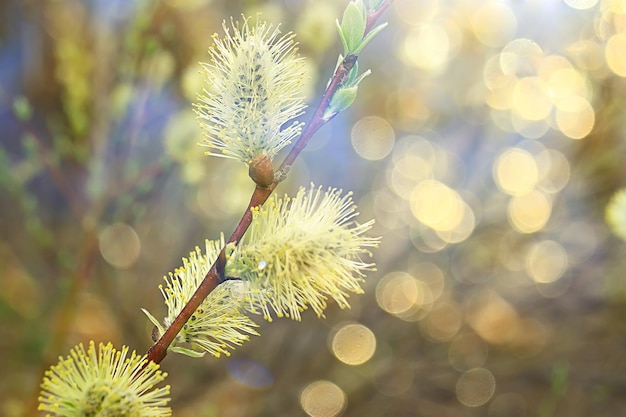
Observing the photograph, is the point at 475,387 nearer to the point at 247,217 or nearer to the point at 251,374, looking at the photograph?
the point at 251,374

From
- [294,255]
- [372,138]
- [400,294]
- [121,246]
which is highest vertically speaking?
[372,138]

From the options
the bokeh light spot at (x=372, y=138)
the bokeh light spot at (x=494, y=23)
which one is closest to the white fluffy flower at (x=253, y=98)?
the bokeh light spot at (x=494, y=23)

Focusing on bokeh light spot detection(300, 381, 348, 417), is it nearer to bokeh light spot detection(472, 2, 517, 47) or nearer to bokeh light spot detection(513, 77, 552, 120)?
bokeh light spot detection(513, 77, 552, 120)

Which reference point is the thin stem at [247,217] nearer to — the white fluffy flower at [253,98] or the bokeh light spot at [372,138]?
the white fluffy flower at [253,98]

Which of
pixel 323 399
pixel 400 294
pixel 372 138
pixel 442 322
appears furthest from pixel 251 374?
pixel 372 138

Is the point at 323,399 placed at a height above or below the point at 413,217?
below

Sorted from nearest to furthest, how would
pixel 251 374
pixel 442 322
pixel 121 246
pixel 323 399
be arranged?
pixel 323 399
pixel 251 374
pixel 121 246
pixel 442 322

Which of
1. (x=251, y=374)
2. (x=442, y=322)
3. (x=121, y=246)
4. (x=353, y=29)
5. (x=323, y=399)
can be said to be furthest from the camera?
(x=442, y=322)
